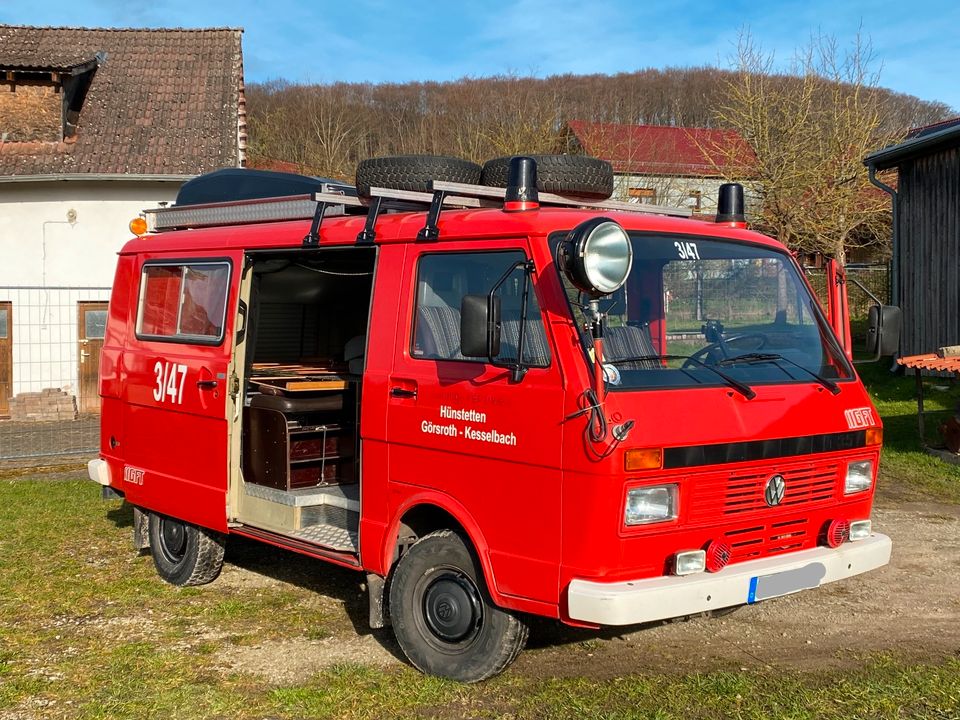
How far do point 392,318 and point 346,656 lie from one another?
1.91 meters

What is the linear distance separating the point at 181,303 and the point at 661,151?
2287 centimetres

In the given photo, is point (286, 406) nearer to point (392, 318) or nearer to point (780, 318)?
point (392, 318)

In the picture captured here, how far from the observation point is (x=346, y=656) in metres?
5.87

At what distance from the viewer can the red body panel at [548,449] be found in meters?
4.69

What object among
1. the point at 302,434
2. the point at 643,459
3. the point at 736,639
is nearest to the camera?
the point at 643,459

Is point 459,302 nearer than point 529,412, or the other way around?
point 529,412

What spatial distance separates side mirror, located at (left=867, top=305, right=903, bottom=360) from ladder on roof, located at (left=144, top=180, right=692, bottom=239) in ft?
4.58

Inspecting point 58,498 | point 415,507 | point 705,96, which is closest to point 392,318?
point 415,507

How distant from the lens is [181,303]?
287 inches

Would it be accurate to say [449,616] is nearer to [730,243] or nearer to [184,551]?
[730,243]

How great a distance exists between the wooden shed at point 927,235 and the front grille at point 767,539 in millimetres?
13716

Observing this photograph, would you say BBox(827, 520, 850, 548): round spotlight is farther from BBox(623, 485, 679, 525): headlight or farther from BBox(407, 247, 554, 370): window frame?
BBox(407, 247, 554, 370): window frame

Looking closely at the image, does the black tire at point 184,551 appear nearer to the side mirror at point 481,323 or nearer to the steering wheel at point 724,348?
the side mirror at point 481,323

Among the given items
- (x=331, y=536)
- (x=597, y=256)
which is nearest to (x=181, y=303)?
(x=331, y=536)
